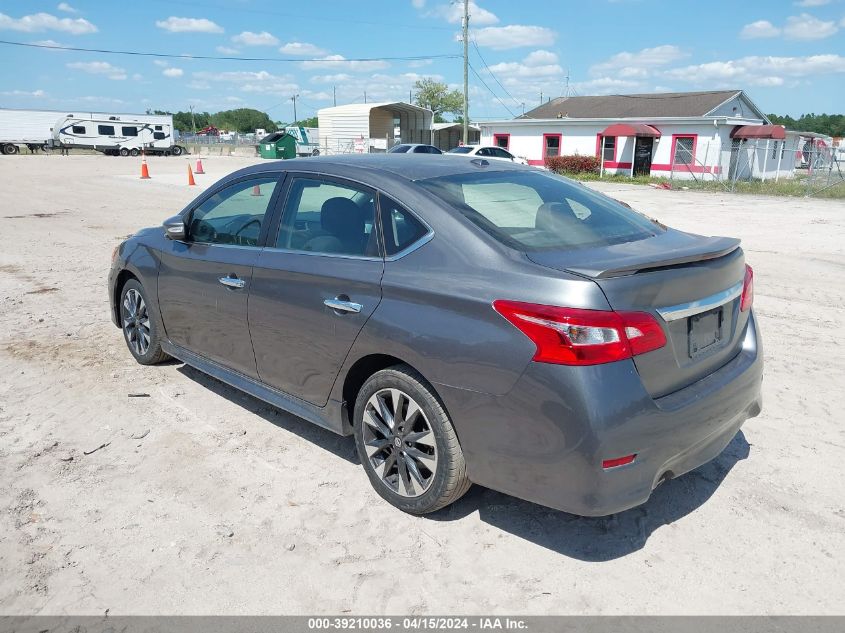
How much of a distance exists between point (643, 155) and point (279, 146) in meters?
26.7

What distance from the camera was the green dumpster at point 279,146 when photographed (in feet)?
162

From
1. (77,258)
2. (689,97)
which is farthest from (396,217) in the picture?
(689,97)

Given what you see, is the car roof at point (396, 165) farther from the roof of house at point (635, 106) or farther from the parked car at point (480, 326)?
the roof of house at point (635, 106)

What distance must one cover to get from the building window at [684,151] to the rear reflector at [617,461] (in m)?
35.3

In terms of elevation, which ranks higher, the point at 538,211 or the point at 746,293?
the point at 538,211

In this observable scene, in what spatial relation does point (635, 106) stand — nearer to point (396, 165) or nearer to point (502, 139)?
point (502, 139)

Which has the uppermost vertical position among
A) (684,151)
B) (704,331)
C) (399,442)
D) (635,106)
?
(635,106)

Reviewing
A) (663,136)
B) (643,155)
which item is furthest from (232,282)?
(643,155)

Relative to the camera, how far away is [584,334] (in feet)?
8.36

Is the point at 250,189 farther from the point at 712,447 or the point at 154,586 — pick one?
the point at 712,447

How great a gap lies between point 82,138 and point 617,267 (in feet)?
196

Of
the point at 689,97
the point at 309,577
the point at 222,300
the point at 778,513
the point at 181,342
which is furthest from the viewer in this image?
the point at 689,97

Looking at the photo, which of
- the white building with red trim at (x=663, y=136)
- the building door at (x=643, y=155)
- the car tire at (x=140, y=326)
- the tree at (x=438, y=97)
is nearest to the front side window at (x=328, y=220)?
the car tire at (x=140, y=326)

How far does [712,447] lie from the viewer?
3037 millimetres
